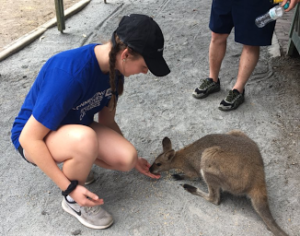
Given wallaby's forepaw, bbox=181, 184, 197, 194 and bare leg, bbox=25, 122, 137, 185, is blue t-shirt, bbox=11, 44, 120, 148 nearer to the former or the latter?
bare leg, bbox=25, 122, 137, 185

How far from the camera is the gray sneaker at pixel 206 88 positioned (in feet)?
10.0

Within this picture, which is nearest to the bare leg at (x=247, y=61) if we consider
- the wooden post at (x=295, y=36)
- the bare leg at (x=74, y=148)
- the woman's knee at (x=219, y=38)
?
the woman's knee at (x=219, y=38)

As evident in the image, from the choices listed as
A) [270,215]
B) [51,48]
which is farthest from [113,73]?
[51,48]

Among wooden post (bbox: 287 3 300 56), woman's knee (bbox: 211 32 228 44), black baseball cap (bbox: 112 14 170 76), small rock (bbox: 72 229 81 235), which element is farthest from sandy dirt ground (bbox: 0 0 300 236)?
black baseball cap (bbox: 112 14 170 76)

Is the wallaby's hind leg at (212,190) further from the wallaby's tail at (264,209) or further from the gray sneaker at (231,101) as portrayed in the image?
the gray sneaker at (231,101)

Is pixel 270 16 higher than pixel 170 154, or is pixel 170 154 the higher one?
pixel 270 16

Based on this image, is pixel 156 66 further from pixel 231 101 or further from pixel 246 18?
pixel 231 101

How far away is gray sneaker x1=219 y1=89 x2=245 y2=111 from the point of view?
288 centimetres

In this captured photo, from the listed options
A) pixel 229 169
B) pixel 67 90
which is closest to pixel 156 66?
pixel 67 90

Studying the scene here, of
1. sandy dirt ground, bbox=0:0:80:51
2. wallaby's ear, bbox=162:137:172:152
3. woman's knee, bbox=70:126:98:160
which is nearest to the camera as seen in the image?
woman's knee, bbox=70:126:98:160

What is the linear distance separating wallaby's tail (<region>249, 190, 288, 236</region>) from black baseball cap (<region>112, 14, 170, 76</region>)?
0.93 metres

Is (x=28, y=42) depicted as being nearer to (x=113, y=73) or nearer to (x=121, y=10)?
(x=121, y=10)

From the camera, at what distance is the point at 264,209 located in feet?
6.12

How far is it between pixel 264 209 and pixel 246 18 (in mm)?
1460
